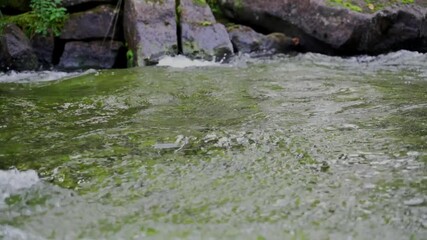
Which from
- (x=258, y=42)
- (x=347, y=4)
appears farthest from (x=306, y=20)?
(x=258, y=42)

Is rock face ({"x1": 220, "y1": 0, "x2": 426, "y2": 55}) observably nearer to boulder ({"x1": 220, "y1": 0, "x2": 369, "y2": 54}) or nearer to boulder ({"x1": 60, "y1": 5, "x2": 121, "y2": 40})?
boulder ({"x1": 220, "y1": 0, "x2": 369, "y2": 54})

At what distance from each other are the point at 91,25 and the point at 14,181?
6.46 meters

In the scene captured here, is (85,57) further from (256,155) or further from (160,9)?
(256,155)

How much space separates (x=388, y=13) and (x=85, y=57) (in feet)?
18.3

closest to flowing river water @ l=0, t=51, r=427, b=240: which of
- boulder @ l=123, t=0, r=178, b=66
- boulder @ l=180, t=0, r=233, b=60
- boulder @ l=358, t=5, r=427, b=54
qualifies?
boulder @ l=123, t=0, r=178, b=66

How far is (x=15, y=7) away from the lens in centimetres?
911

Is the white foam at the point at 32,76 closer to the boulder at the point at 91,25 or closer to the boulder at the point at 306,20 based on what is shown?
the boulder at the point at 91,25

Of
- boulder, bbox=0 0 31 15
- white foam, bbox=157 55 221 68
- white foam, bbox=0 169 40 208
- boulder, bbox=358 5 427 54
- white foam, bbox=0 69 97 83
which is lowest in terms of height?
white foam, bbox=0 69 97 83

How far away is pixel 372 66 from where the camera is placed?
283 inches

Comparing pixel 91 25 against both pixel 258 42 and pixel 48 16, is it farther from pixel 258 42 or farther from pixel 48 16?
pixel 258 42

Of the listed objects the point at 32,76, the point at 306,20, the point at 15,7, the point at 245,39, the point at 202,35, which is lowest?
the point at 32,76

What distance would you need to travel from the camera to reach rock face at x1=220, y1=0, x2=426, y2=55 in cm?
829

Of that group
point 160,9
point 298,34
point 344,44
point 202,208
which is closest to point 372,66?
point 344,44

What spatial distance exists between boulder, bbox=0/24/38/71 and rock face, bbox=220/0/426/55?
4.67 m
